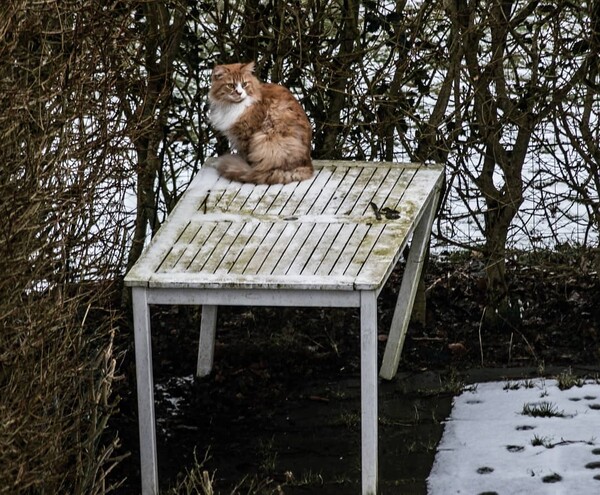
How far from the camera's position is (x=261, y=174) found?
503 centimetres

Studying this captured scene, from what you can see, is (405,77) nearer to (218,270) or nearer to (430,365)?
(430,365)

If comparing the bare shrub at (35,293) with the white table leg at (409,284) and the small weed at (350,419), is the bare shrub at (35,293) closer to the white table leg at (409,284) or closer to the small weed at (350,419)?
the small weed at (350,419)

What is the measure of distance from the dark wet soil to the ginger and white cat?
1123mm

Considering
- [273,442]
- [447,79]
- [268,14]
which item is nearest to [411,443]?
[273,442]

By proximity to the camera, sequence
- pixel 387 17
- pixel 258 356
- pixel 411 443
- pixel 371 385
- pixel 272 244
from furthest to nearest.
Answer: pixel 258 356, pixel 387 17, pixel 411 443, pixel 272 244, pixel 371 385

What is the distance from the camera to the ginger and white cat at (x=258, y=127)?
5039 mm

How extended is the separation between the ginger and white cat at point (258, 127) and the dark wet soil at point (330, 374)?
1.12m

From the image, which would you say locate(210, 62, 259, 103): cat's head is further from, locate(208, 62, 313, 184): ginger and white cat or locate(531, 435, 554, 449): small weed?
locate(531, 435, 554, 449): small weed

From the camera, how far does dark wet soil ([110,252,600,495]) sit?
472cm

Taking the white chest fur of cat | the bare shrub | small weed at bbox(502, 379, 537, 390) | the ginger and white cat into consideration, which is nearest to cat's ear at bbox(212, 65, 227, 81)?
the ginger and white cat

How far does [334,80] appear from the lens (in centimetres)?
586

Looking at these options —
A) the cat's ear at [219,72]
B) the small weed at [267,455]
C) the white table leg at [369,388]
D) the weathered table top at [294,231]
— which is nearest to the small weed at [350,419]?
the small weed at [267,455]

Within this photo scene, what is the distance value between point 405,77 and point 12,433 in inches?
140

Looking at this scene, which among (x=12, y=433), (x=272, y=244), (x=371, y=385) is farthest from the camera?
(x=272, y=244)
